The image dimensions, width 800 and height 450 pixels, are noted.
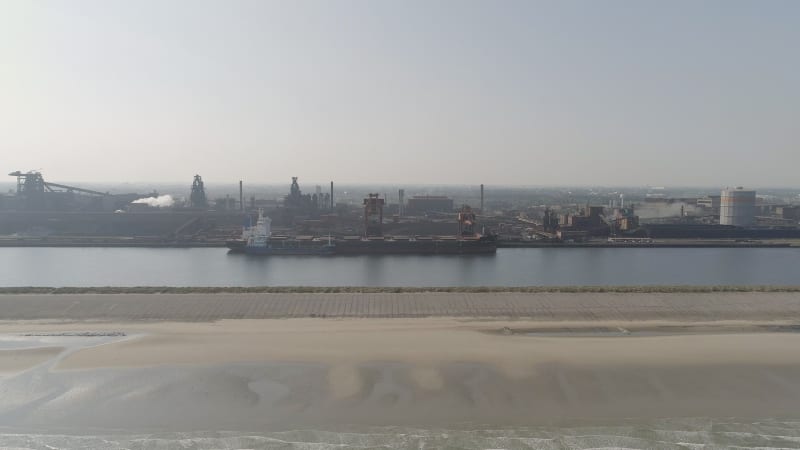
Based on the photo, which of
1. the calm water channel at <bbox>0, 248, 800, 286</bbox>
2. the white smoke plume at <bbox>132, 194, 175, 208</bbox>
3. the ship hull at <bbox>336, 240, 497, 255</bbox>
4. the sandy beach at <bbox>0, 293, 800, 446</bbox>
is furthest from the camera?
the white smoke plume at <bbox>132, 194, 175, 208</bbox>

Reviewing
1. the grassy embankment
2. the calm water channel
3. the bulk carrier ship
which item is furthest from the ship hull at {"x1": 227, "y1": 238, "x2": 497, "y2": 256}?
the grassy embankment

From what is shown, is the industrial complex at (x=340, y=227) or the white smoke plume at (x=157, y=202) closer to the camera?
the industrial complex at (x=340, y=227)

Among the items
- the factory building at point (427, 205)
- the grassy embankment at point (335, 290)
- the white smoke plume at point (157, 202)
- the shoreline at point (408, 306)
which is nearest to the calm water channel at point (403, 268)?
the grassy embankment at point (335, 290)

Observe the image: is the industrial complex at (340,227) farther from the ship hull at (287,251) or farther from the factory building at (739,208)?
the ship hull at (287,251)

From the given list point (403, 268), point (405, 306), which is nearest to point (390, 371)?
point (405, 306)

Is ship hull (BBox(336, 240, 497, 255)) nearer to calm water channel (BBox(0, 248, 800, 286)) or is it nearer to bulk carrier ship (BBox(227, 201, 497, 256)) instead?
bulk carrier ship (BBox(227, 201, 497, 256))

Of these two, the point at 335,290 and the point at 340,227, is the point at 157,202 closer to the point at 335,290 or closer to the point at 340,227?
the point at 340,227
